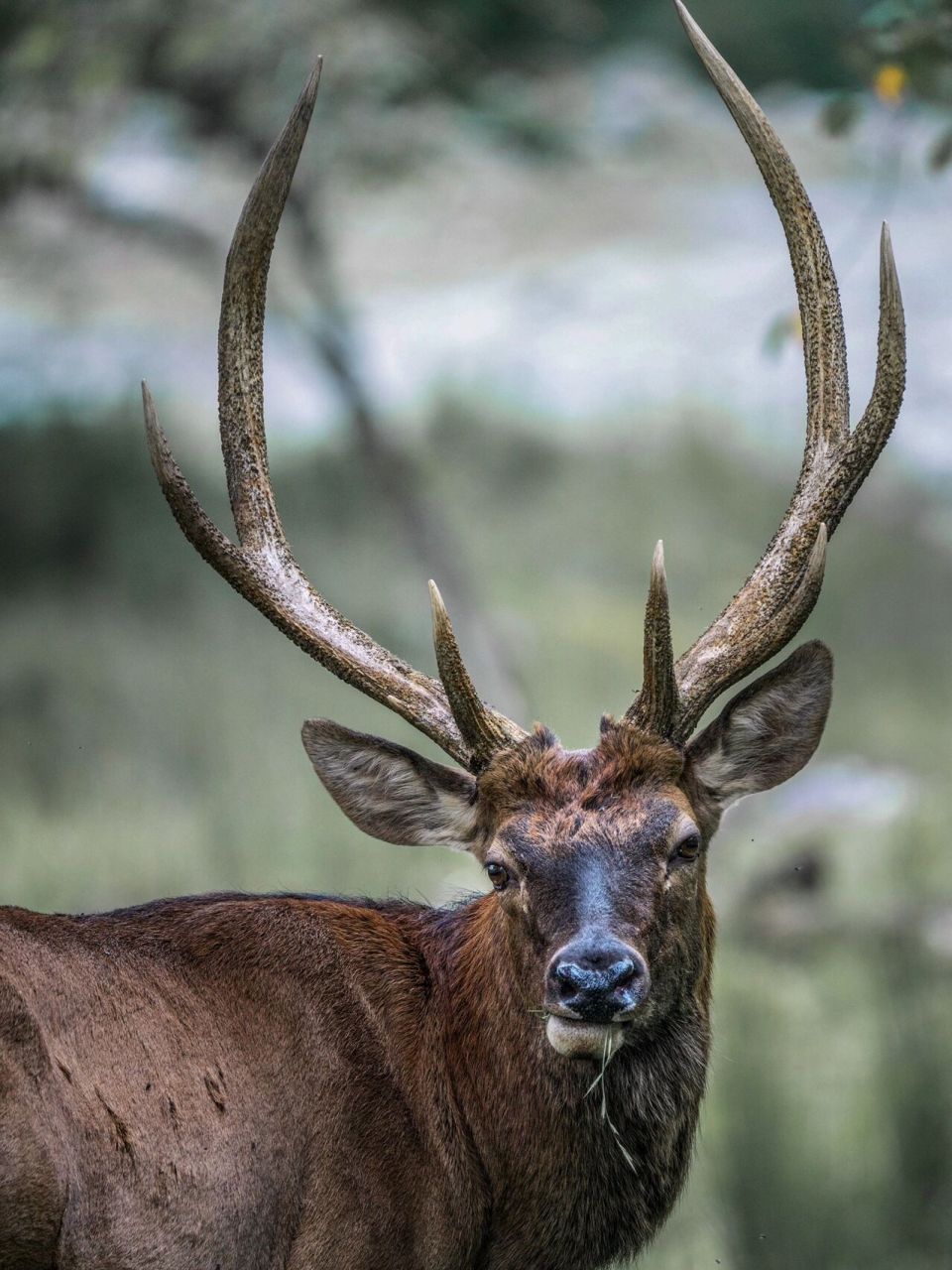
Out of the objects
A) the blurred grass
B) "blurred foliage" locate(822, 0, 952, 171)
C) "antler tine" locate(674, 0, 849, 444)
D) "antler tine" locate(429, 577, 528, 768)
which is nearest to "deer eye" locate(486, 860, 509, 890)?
"antler tine" locate(429, 577, 528, 768)

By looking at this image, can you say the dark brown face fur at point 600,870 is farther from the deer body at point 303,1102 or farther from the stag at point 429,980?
the deer body at point 303,1102

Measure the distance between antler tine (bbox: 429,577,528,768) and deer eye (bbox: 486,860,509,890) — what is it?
1.34 feet

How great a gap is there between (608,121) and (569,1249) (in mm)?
13836

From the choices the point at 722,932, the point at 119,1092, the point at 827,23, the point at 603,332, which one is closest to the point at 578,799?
the point at 119,1092

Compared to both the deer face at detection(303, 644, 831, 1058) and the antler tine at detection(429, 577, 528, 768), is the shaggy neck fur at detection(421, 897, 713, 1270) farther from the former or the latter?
the antler tine at detection(429, 577, 528, 768)

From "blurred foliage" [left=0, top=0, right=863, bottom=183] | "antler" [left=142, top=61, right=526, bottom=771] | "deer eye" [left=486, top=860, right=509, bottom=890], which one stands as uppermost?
"blurred foliage" [left=0, top=0, right=863, bottom=183]

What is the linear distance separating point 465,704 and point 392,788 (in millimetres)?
488

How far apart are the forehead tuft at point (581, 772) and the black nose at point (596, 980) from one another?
1.90 feet

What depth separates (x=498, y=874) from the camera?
15.4 feet

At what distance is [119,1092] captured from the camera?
418 centimetres

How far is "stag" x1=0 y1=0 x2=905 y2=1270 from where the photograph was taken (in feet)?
13.6

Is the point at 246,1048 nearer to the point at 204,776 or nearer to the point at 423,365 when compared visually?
the point at 204,776

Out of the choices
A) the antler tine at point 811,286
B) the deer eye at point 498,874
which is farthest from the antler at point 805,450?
the deer eye at point 498,874

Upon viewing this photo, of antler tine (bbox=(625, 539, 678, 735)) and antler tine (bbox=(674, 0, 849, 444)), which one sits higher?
antler tine (bbox=(674, 0, 849, 444))
